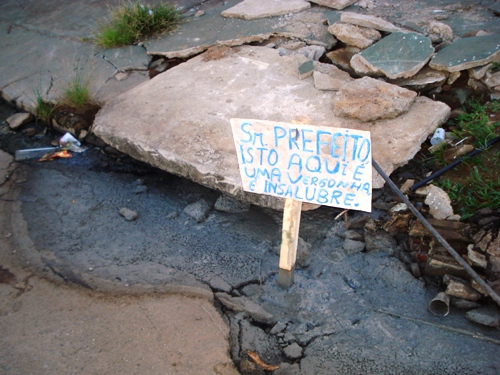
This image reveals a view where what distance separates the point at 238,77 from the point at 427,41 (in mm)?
1434

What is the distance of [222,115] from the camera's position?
3.37 m

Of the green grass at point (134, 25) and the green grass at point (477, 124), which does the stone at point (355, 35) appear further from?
the green grass at point (134, 25)

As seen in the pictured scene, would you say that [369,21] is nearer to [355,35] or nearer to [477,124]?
[355,35]

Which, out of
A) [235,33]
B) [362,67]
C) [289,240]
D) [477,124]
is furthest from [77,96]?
[477,124]

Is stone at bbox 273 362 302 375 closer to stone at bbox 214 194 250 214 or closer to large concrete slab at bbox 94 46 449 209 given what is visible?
large concrete slab at bbox 94 46 449 209

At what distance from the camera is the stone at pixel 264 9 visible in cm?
443

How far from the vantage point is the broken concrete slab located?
4.12 m

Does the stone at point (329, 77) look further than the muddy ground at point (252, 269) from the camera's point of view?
Yes

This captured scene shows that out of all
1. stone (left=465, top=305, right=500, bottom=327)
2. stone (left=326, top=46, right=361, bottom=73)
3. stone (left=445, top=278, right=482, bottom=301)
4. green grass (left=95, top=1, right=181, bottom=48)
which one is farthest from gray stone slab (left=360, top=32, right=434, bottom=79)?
green grass (left=95, top=1, right=181, bottom=48)

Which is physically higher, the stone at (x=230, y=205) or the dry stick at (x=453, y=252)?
the dry stick at (x=453, y=252)

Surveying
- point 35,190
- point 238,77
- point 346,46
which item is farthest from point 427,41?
point 35,190

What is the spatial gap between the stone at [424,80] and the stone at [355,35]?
17.8 inches

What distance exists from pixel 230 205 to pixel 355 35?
171 centimetres

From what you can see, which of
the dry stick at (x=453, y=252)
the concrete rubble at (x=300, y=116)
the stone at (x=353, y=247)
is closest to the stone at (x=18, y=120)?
the concrete rubble at (x=300, y=116)
